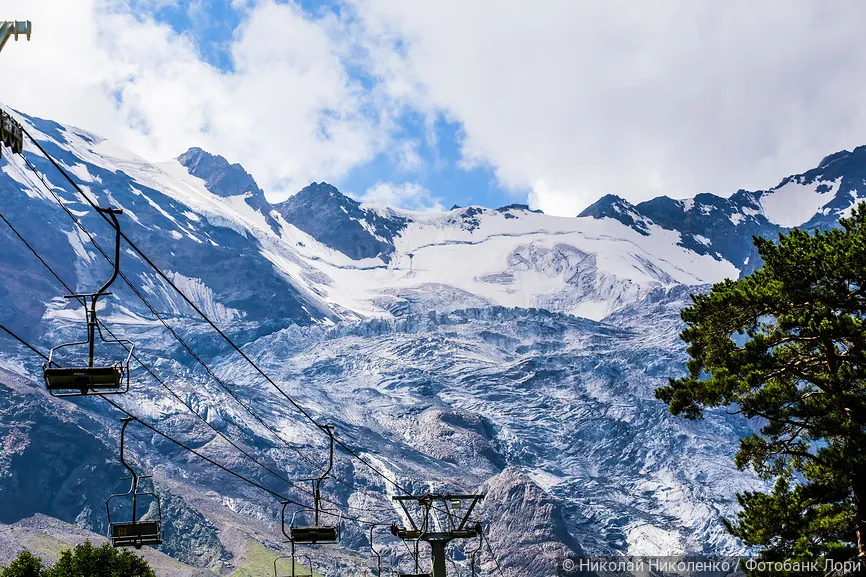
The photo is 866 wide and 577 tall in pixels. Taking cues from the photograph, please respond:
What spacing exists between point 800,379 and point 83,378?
2386cm

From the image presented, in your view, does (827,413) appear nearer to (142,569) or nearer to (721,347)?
(721,347)

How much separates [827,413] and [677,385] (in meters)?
5.87

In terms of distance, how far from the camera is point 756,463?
3512 cm

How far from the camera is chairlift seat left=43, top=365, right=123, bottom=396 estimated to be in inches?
826

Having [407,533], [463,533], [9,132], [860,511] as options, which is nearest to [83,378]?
[9,132]

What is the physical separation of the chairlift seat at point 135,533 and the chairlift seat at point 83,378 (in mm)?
15014

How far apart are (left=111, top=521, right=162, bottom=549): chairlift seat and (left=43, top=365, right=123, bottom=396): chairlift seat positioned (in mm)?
15014

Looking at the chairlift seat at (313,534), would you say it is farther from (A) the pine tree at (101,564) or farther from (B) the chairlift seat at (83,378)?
(A) the pine tree at (101,564)

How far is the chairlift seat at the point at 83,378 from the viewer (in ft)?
68.8

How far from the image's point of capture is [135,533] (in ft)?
116

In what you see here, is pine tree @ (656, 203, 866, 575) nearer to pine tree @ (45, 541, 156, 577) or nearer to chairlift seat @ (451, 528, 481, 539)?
chairlift seat @ (451, 528, 481, 539)

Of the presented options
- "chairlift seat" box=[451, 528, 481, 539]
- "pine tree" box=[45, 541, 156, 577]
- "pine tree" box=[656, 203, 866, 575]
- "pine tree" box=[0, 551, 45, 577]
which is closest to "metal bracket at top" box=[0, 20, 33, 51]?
"pine tree" box=[656, 203, 866, 575]

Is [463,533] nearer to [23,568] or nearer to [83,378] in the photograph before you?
[83,378]

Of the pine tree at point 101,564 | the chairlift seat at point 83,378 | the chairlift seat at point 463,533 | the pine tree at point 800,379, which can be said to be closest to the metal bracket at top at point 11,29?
the chairlift seat at point 83,378
